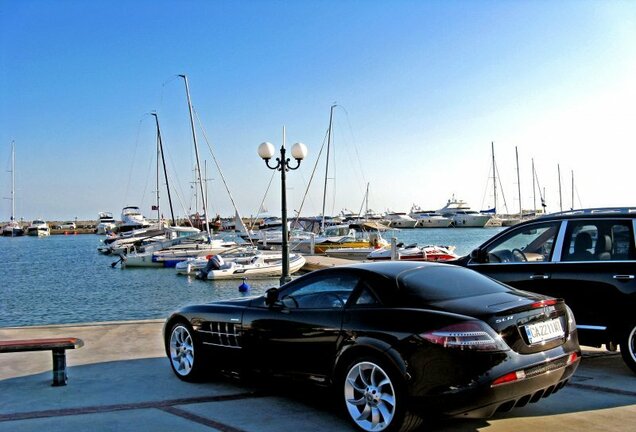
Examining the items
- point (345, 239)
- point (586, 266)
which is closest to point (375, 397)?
point (586, 266)

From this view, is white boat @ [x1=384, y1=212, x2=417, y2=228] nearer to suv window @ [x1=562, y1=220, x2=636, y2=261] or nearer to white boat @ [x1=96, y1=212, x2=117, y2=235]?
white boat @ [x1=96, y1=212, x2=117, y2=235]

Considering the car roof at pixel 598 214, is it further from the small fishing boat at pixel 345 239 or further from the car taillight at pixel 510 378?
the small fishing boat at pixel 345 239

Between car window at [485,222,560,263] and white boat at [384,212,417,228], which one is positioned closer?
car window at [485,222,560,263]

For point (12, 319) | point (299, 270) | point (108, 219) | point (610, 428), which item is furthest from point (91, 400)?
point (108, 219)

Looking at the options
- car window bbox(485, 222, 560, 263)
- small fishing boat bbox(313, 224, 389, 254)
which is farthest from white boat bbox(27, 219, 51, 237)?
car window bbox(485, 222, 560, 263)

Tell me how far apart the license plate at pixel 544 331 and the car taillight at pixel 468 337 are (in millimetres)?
351

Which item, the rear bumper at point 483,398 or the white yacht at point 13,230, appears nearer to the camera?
the rear bumper at point 483,398

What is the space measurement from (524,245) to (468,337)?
3709 millimetres

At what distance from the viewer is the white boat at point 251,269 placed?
103 ft

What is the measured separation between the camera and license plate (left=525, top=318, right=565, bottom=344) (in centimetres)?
470

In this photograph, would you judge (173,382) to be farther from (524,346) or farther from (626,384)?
(626,384)

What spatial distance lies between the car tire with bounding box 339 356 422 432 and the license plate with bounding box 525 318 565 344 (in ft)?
3.58

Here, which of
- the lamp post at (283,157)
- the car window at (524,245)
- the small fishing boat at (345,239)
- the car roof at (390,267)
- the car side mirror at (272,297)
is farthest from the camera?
the small fishing boat at (345,239)

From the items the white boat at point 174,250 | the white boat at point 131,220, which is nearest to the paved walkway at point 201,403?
→ the white boat at point 174,250
